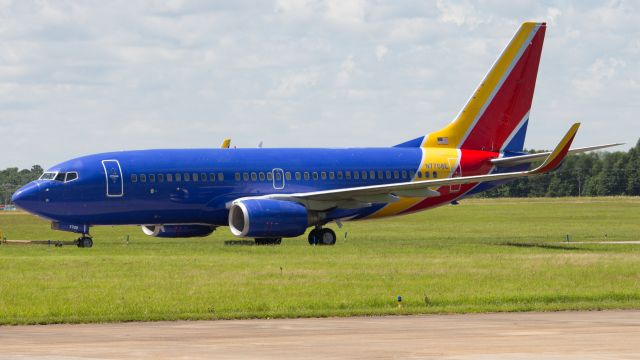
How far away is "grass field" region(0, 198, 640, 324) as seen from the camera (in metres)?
27.6

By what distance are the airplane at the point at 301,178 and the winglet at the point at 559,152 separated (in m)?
0.03

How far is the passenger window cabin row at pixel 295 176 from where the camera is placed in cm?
5009

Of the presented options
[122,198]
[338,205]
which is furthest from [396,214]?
[122,198]

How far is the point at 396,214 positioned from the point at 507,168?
5.28m

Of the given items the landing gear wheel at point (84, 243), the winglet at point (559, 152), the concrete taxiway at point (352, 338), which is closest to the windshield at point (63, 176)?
the landing gear wheel at point (84, 243)

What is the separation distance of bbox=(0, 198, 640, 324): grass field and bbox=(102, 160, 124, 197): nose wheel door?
2153mm

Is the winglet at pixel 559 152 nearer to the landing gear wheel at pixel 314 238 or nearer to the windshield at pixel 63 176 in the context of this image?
the landing gear wheel at pixel 314 238

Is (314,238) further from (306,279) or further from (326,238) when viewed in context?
(306,279)

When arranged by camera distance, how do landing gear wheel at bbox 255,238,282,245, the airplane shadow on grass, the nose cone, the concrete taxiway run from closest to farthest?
the concrete taxiway, the airplane shadow on grass, the nose cone, landing gear wheel at bbox 255,238,282,245

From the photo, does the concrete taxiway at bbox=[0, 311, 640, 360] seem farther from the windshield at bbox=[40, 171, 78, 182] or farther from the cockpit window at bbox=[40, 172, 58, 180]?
the cockpit window at bbox=[40, 172, 58, 180]

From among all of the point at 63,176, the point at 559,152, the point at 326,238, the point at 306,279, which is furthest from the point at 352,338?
the point at 326,238

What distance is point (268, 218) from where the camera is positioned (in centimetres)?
4884

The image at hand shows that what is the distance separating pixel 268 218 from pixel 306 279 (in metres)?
15.1

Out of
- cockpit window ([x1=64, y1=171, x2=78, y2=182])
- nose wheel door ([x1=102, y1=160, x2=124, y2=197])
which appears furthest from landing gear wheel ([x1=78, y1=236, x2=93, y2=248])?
cockpit window ([x1=64, y1=171, x2=78, y2=182])
